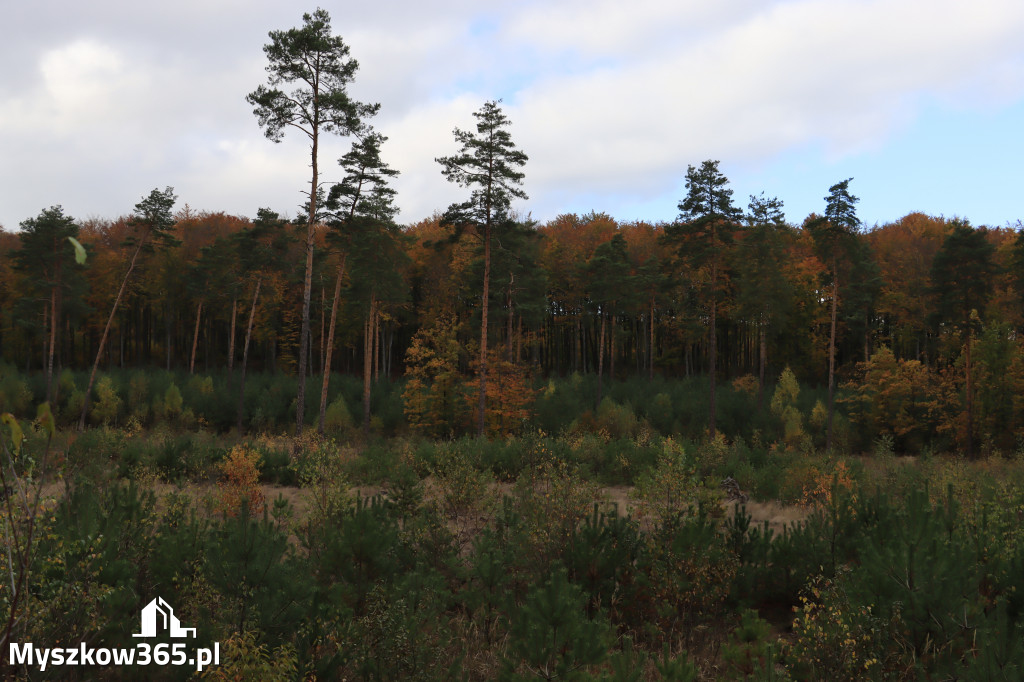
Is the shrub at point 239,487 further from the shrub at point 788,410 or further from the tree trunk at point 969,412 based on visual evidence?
the tree trunk at point 969,412

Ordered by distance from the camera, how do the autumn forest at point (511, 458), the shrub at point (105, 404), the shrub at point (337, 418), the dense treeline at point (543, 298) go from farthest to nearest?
the shrub at point (105, 404) → the dense treeline at point (543, 298) → the shrub at point (337, 418) → the autumn forest at point (511, 458)

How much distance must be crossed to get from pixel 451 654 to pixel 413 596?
3.98 ft

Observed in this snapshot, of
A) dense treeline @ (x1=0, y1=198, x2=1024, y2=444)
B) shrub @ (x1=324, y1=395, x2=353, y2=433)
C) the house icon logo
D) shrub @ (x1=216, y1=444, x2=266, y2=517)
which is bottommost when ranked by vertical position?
shrub @ (x1=324, y1=395, x2=353, y2=433)

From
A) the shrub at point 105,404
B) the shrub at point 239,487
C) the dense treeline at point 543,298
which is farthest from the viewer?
the shrub at point 105,404

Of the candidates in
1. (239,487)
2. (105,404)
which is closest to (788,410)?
(239,487)

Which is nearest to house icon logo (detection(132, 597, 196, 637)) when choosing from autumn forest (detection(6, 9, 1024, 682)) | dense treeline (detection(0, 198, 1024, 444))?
autumn forest (detection(6, 9, 1024, 682))

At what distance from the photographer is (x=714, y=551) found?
8047 mm

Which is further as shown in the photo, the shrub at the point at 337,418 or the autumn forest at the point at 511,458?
the shrub at the point at 337,418

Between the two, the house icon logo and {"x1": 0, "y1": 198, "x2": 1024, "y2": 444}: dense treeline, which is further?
{"x1": 0, "y1": 198, "x2": 1024, "y2": 444}: dense treeline

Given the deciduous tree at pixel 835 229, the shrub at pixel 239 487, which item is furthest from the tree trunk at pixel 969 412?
the shrub at pixel 239 487

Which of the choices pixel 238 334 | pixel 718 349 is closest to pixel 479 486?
pixel 718 349

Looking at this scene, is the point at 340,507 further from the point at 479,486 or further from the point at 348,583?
the point at 479,486

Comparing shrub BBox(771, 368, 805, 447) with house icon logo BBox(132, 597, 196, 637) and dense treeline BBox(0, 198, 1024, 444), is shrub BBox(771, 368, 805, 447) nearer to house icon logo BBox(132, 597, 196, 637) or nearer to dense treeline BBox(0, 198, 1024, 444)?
dense treeline BBox(0, 198, 1024, 444)

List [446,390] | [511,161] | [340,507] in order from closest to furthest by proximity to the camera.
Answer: [340,507]
[511,161]
[446,390]
